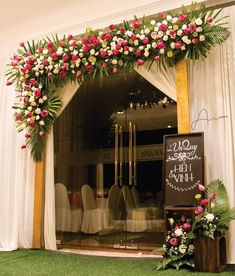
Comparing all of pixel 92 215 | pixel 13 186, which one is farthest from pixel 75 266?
pixel 13 186

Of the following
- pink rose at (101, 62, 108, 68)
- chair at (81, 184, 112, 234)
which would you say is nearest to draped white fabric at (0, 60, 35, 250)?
chair at (81, 184, 112, 234)

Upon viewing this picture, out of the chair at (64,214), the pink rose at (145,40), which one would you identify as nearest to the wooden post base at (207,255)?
the chair at (64,214)

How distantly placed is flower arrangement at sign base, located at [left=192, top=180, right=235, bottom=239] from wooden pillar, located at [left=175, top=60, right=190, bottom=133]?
2.27ft

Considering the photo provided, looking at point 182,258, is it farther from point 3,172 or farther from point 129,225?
point 3,172

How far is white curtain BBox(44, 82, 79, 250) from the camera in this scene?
4344 millimetres

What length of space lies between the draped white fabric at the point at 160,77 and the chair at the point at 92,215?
152cm

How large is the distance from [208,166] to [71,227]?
1.93 meters

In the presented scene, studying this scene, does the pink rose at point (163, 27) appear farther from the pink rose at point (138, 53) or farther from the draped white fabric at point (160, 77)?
the draped white fabric at point (160, 77)

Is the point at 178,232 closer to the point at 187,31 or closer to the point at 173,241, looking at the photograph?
the point at 173,241

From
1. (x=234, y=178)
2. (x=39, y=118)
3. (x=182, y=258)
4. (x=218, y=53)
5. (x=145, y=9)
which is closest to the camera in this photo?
(x=182, y=258)

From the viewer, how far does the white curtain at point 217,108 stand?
11.6 ft

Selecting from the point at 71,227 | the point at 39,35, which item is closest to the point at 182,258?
the point at 71,227

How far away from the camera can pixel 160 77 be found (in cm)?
404

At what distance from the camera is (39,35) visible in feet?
15.8
